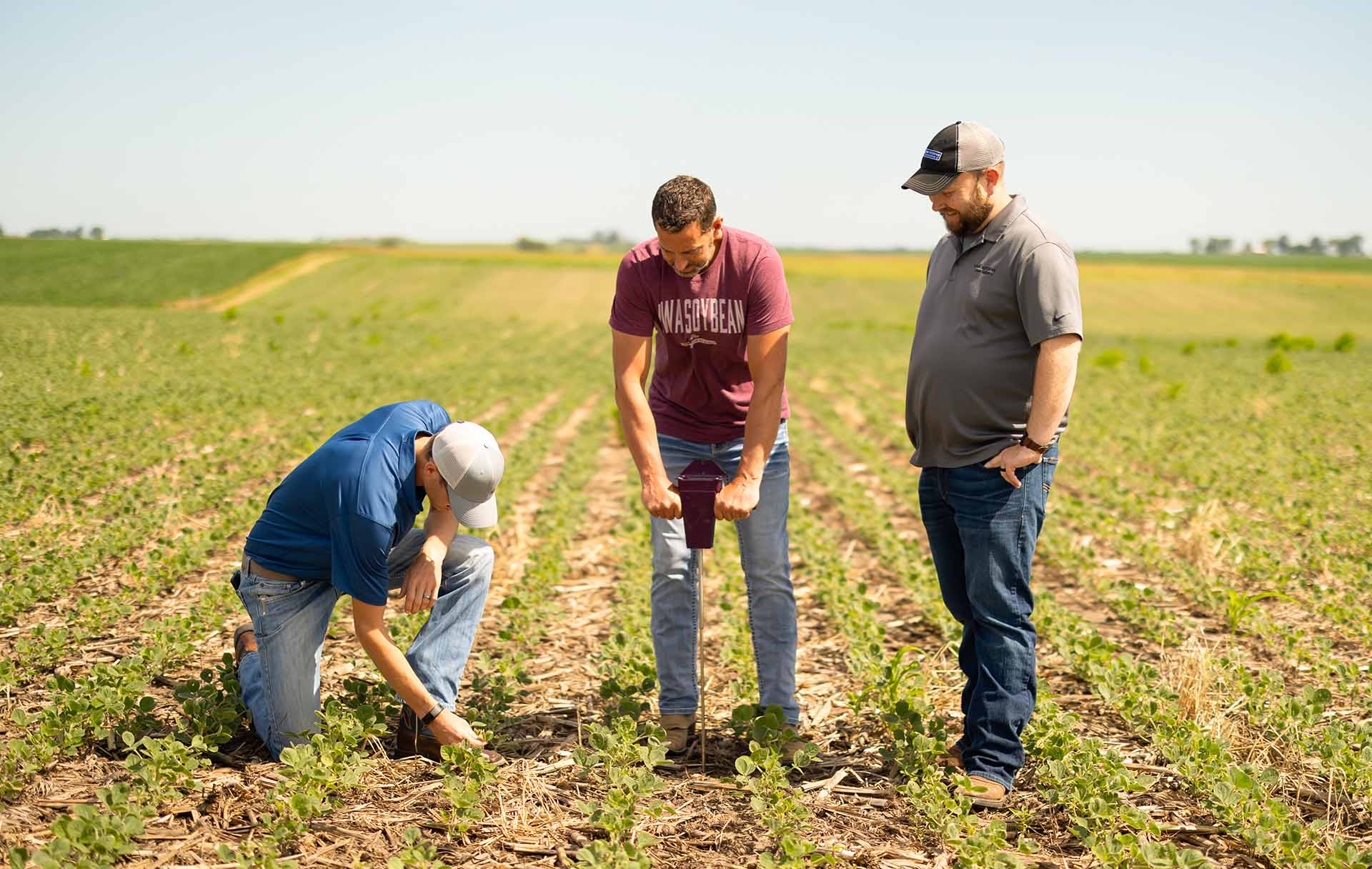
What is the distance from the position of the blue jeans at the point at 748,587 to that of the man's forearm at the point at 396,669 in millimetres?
972

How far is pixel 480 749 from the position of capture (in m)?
3.74

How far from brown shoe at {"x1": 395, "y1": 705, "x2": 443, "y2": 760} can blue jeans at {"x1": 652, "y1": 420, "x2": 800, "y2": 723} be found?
0.93 metres

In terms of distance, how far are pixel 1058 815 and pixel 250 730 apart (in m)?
3.19

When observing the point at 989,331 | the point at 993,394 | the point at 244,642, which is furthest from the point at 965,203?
the point at 244,642

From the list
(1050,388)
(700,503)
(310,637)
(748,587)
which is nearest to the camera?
(1050,388)

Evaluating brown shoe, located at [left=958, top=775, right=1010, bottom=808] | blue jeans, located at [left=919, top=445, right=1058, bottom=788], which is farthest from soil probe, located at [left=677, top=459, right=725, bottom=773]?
brown shoe, located at [left=958, top=775, right=1010, bottom=808]

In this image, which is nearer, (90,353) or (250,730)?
(250,730)

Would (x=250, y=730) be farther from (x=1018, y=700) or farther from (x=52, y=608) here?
(x=1018, y=700)

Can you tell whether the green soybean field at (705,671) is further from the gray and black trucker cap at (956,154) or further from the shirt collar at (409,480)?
the gray and black trucker cap at (956,154)

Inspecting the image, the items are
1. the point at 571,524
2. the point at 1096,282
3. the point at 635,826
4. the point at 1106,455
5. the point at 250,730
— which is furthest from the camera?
the point at 1096,282

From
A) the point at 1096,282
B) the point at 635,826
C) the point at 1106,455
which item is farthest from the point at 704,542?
the point at 1096,282

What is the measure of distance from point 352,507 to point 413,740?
1056 mm

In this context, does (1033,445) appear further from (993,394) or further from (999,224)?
(999,224)

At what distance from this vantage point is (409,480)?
3.76 metres
